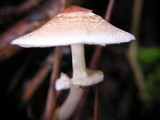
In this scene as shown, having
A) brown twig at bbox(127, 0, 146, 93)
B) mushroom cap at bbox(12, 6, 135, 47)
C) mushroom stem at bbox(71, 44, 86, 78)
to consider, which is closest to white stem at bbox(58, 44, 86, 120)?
mushroom stem at bbox(71, 44, 86, 78)

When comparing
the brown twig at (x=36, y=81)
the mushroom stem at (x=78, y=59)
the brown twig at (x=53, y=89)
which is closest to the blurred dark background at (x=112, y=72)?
the brown twig at (x=36, y=81)

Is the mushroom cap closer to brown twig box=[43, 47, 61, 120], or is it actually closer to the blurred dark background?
brown twig box=[43, 47, 61, 120]

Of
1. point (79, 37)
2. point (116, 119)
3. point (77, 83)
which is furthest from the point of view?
point (116, 119)

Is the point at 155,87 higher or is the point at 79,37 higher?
the point at 79,37

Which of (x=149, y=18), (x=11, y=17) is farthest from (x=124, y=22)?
(x=11, y=17)

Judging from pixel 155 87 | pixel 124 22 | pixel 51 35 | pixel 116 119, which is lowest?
pixel 116 119

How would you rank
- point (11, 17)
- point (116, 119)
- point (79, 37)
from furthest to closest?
point (116, 119) → point (11, 17) → point (79, 37)

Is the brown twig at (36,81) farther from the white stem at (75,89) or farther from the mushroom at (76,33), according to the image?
the mushroom at (76,33)

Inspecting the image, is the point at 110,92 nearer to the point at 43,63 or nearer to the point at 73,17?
the point at 43,63

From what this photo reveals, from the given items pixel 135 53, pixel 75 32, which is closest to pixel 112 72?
pixel 135 53
